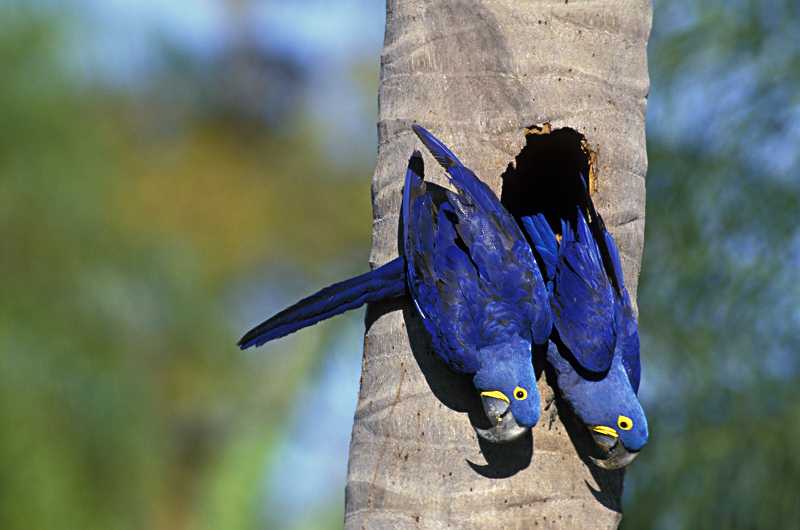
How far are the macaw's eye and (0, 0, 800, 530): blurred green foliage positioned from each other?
8.51 feet

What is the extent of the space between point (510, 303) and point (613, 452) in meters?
0.45

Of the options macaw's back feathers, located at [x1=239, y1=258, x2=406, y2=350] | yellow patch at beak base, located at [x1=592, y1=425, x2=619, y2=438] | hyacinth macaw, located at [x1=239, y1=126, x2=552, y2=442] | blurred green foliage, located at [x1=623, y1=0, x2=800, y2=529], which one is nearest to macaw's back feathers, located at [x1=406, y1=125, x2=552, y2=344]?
hyacinth macaw, located at [x1=239, y1=126, x2=552, y2=442]

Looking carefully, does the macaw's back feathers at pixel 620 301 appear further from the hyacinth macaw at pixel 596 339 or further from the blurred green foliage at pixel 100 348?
the blurred green foliage at pixel 100 348

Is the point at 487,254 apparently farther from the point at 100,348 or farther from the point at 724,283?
the point at 100,348

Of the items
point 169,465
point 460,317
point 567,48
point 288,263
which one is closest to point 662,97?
point 567,48

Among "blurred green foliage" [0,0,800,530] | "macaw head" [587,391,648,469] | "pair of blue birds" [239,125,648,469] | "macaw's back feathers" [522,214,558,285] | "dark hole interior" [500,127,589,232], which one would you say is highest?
"blurred green foliage" [0,0,800,530]

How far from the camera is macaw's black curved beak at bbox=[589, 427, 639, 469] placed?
2.85m

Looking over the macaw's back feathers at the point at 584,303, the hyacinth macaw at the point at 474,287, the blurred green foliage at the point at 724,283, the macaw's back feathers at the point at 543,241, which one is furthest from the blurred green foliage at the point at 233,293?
the hyacinth macaw at the point at 474,287

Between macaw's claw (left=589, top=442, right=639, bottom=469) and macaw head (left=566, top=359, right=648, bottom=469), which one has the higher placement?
macaw head (left=566, top=359, right=648, bottom=469)

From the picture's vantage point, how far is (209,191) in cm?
1483

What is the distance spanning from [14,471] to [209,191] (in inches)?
306

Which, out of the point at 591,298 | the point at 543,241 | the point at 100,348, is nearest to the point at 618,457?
the point at 591,298

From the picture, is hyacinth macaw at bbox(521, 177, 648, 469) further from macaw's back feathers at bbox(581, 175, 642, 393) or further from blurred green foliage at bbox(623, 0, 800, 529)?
blurred green foliage at bbox(623, 0, 800, 529)

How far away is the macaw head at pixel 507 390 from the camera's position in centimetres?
272
